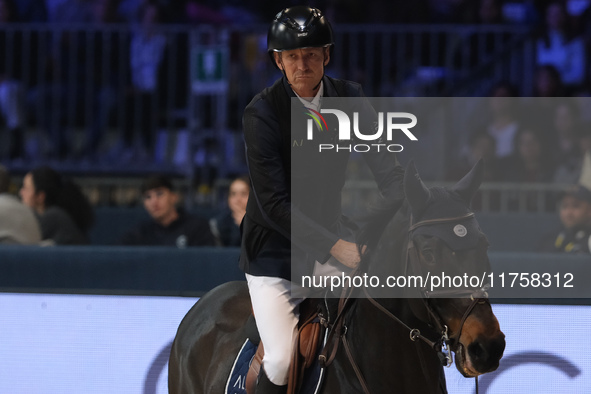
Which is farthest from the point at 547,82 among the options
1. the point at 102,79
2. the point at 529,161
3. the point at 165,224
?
the point at 102,79

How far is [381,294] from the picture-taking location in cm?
320

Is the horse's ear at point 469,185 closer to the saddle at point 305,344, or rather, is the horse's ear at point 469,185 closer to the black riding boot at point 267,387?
the saddle at point 305,344

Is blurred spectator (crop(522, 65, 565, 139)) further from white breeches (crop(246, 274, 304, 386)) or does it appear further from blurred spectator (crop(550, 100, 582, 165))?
white breeches (crop(246, 274, 304, 386))

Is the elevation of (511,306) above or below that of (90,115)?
below

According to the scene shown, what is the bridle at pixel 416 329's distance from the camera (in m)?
2.86

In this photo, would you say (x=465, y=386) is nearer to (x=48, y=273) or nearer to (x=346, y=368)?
(x=346, y=368)

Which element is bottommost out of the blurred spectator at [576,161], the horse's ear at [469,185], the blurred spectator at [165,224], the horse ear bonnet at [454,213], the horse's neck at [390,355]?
the blurred spectator at [165,224]

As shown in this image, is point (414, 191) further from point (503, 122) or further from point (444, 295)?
point (503, 122)

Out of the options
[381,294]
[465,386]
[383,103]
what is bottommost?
[465,386]

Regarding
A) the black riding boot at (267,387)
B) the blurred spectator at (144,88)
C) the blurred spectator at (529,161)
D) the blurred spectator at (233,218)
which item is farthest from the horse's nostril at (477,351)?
the blurred spectator at (144,88)

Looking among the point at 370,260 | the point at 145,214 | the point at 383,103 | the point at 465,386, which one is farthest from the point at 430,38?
the point at 370,260

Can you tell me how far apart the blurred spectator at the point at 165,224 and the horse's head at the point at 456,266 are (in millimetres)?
4840

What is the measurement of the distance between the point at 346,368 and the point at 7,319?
10.8 ft

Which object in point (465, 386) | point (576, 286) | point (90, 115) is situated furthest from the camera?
point (90, 115)
